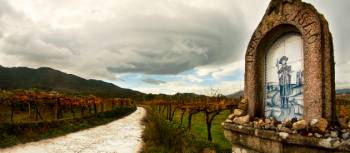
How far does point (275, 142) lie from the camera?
5.92 metres

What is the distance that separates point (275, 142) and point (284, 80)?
1.24 m

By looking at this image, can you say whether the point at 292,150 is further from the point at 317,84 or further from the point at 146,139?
the point at 146,139

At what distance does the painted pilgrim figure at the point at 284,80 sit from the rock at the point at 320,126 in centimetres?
112

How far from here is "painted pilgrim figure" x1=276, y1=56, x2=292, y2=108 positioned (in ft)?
21.0

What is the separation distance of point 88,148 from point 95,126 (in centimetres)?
1066

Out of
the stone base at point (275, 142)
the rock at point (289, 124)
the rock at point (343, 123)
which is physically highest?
the rock at point (343, 123)

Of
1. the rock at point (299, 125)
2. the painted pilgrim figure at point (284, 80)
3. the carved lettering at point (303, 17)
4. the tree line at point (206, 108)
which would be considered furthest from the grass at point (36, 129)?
the carved lettering at point (303, 17)

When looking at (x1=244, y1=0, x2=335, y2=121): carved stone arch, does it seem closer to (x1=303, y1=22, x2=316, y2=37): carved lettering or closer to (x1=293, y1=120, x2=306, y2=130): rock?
(x1=303, y1=22, x2=316, y2=37): carved lettering

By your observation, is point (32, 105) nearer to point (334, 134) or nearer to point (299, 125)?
point (299, 125)

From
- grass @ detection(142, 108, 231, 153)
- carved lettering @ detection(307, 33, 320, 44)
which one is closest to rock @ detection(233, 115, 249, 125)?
carved lettering @ detection(307, 33, 320, 44)

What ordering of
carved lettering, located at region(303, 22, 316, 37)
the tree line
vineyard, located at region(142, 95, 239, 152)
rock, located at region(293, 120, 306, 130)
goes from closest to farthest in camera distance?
rock, located at region(293, 120, 306, 130) → carved lettering, located at region(303, 22, 316, 37) → vineyard, located at region(142, 95, 239, 152) → the tree line

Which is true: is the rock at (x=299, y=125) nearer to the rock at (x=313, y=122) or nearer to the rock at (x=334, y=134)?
the rock at (x=313, y=122)

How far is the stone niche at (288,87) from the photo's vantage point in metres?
5.38

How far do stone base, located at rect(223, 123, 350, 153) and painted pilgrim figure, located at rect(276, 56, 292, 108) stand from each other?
2.47 ft
